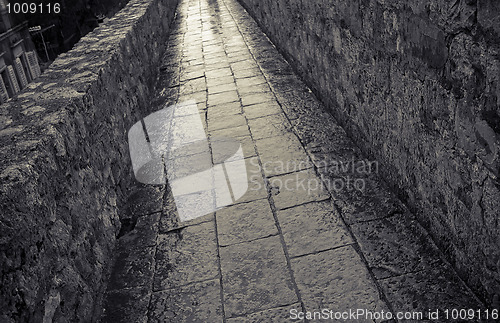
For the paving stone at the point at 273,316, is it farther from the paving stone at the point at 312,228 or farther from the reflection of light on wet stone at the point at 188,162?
the reflection of light on wet stone at the point at 188,162

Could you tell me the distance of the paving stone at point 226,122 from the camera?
4347 millimetres

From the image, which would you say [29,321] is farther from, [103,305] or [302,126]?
[302,126]

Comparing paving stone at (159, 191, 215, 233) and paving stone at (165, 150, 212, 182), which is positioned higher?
paving stone at (165, 150, 212, 182)

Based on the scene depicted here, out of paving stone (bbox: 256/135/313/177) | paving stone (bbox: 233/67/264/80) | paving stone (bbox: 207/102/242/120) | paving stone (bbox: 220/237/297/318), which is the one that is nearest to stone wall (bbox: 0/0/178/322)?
paving stone (bbox: 220/237/297/318)

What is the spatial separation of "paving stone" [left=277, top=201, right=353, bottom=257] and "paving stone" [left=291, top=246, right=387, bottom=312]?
2.7 inches

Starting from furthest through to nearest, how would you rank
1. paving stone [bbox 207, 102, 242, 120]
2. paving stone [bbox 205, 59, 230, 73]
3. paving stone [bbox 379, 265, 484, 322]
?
paving stone [bbox 205, 59, 230, 73], paving stone [bbox 207, 102, 242, 120], paving stone [bbox 379, 265, 484, 322]

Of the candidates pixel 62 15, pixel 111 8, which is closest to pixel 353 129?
pixel 111 8

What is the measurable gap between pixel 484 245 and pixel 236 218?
1499mm

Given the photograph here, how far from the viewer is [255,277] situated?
7.98 feet

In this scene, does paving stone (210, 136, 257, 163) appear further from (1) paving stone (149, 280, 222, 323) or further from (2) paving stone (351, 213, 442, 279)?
(1) paving stone (149, 280, 222, 323)

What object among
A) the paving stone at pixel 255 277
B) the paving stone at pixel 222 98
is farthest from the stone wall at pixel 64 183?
the paving stone at pixel 222 98

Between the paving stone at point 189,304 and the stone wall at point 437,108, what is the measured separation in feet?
4.02

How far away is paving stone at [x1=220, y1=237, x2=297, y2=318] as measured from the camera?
2.26m

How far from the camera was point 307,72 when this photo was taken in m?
4.89
